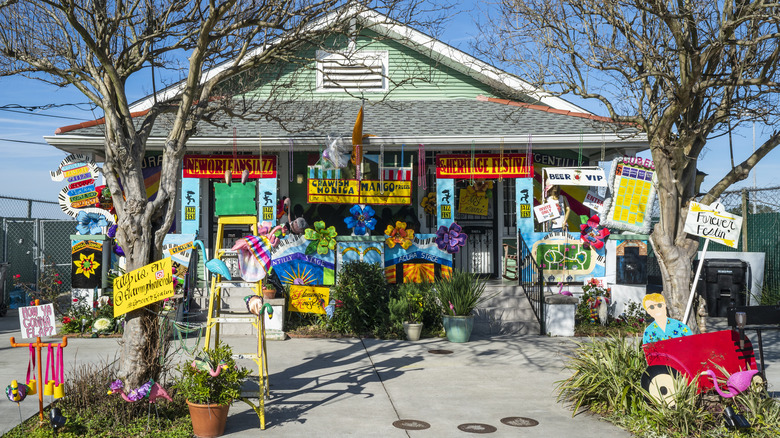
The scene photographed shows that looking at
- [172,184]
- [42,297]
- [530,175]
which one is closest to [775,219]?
[530,175]

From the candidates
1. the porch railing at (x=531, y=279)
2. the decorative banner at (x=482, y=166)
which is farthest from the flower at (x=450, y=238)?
the porch railing at (x=531, y=279)

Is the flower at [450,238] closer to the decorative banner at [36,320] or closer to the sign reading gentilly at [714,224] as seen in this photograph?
the sign reading gentilly at [714,224]

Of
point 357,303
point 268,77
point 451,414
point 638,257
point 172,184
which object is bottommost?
point 451,414

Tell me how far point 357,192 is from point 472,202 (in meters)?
2.66

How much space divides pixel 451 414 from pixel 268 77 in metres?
9.56

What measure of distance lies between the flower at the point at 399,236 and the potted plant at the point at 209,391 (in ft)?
21.1

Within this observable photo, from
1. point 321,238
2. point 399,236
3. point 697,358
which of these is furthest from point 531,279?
point 697,358

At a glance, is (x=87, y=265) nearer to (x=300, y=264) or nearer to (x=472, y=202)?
(x=300, y=264)

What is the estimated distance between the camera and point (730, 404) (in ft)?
21.1

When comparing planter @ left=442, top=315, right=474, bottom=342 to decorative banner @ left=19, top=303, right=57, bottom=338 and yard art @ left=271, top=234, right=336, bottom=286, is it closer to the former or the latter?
yard art @ left=271, top=234, right=336, bottom=286

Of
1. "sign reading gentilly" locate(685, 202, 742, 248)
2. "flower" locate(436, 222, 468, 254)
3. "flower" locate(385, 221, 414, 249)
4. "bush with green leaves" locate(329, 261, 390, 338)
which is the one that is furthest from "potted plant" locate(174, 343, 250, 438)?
"flower" locate(436, 222, 468, 254)

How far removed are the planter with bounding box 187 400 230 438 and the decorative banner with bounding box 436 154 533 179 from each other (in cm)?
787

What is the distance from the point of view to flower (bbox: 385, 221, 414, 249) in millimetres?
12477

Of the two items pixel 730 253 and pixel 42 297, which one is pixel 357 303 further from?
pixel 730 253
